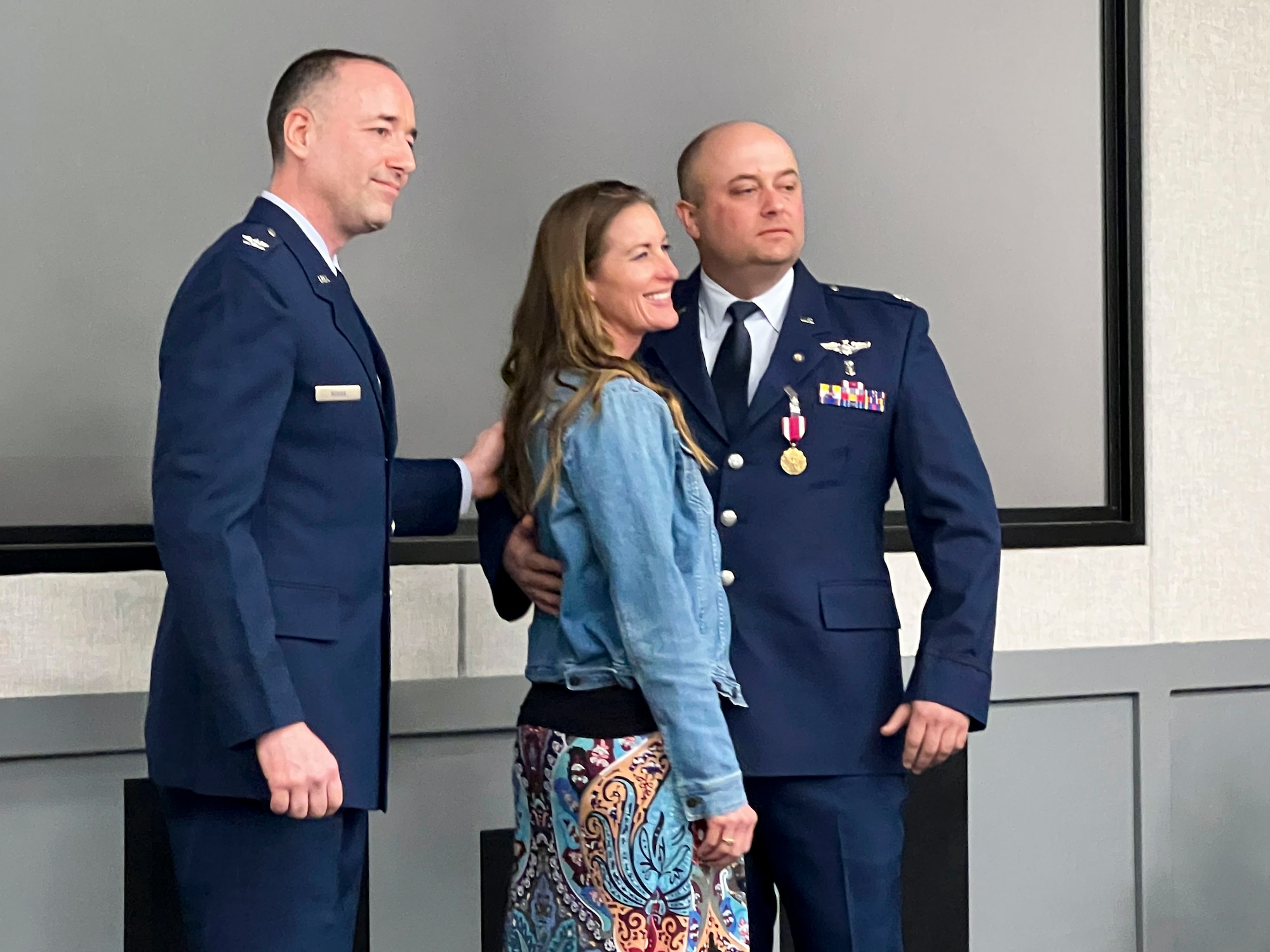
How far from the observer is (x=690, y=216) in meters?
2.11

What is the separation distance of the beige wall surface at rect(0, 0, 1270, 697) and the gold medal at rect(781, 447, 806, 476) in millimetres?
916

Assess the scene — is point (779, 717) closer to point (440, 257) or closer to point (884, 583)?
point (884, 583)

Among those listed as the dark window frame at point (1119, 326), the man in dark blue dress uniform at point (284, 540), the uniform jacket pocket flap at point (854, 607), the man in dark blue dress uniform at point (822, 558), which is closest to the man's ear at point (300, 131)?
the man in dark blue dress uniform at point (284, 540)

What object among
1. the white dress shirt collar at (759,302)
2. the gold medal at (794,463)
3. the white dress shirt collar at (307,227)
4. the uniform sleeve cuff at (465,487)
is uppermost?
the white dress shirt collar at (307,227)

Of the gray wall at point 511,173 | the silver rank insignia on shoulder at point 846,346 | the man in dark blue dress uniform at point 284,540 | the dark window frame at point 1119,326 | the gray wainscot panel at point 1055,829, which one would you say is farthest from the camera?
the dark window frame at point 1119,326

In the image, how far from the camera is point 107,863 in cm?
225

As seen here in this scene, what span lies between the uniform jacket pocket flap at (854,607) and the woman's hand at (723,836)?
357 millimetres

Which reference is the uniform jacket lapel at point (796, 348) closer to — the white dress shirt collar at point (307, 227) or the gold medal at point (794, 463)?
the gold medal at point (794, 463)

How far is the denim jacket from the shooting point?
163 cm

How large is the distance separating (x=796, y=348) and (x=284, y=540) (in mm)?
737

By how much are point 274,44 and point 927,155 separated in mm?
1217

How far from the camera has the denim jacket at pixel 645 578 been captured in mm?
1633

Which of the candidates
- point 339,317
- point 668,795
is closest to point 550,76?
point 339,317

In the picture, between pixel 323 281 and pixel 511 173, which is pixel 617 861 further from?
pixel 511 173
